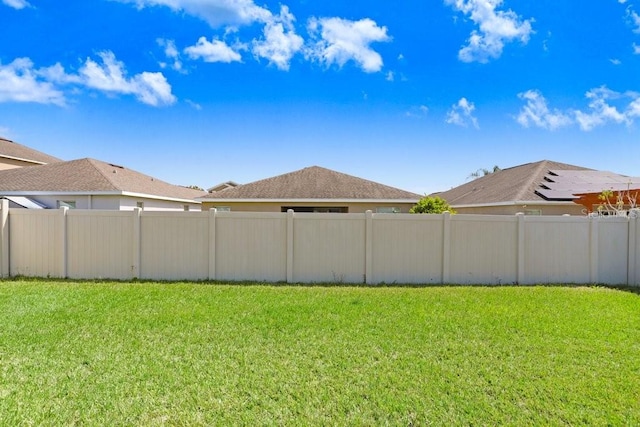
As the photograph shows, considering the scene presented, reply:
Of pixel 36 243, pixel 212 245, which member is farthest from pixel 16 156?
pixel 212 245

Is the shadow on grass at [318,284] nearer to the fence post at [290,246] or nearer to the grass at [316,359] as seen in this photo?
the fence post at [290,246]

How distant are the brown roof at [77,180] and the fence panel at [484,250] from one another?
13.6 metres

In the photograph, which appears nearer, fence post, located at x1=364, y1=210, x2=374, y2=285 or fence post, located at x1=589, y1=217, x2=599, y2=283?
fence post, located at x1=364, y1=210, x2=374, y2=285

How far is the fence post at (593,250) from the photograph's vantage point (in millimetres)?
8180

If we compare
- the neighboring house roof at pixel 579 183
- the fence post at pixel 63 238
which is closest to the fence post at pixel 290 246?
the fence post at pixel 63 238

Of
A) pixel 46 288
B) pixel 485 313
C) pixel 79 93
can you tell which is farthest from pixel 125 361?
pixel 79 93

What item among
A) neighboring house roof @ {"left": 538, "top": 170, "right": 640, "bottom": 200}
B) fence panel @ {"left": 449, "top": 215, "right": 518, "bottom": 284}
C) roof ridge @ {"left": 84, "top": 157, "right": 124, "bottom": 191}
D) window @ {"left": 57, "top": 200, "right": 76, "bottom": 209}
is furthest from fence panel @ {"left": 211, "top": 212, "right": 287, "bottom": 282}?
neighboring house roof @ {"left": 538, "top": 170, "right": 640, "bottom": 200}

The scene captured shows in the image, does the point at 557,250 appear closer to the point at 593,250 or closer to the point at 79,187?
the point at 593,250

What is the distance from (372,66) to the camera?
1402cm

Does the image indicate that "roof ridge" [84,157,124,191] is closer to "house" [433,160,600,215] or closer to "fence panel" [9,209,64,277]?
"fence panel" [9,209,64,277]

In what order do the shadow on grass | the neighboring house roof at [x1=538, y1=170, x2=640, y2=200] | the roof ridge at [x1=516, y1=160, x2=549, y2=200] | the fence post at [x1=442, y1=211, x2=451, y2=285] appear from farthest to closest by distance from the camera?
the roof ridge at [x1=516, y1=160, x2=549, y2=200] → the neighboring house roof at [x1=538, y1=170, x2=640, y2=200] → the fence post at [x1=442, y1=211, x2=451, y2=285] → the shadow on grass

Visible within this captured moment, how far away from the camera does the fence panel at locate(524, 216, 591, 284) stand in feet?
26.6

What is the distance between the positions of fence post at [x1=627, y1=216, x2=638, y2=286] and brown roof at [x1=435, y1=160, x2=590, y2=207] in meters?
6.76

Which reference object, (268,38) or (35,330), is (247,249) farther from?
(268,38)
